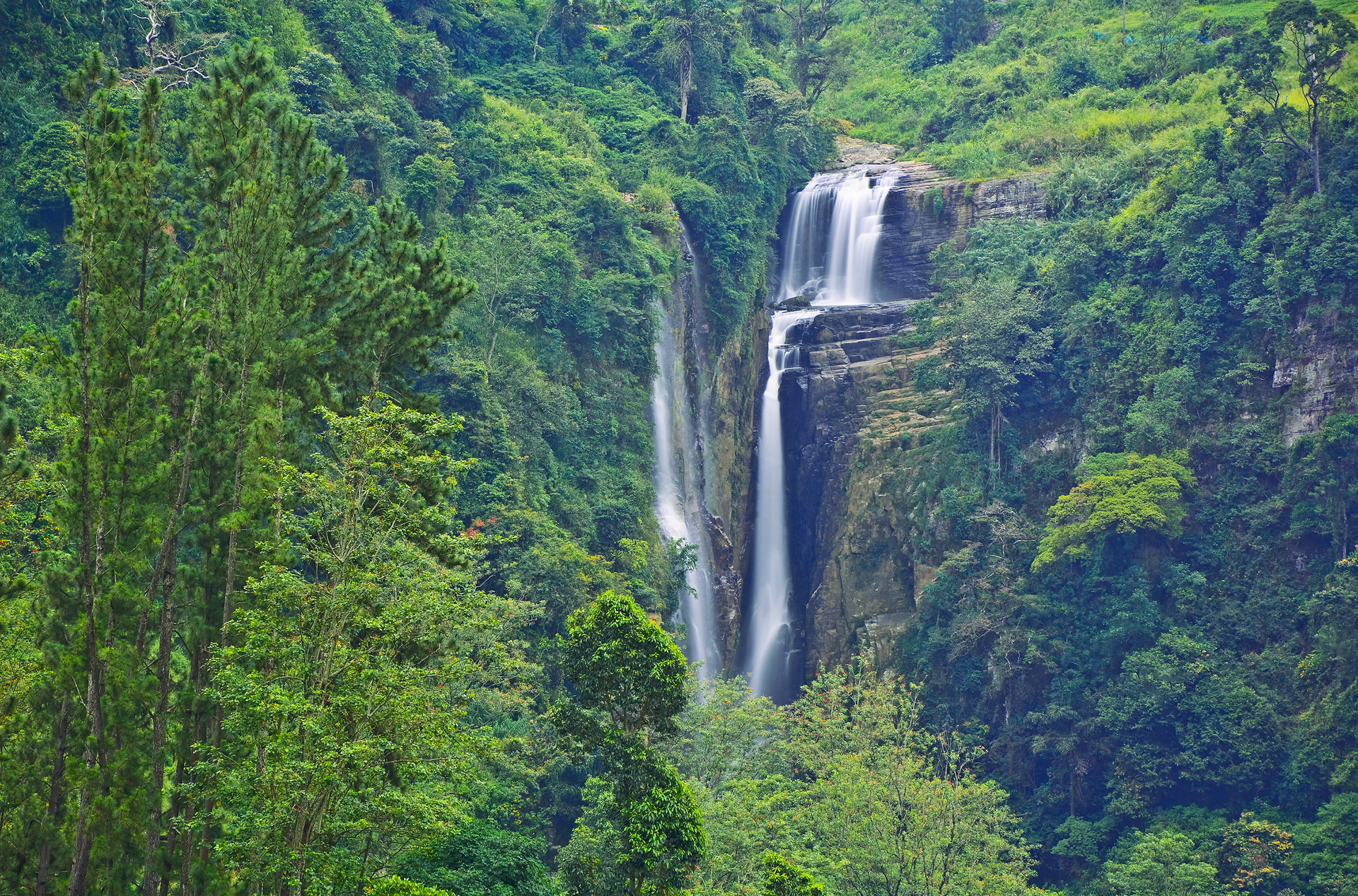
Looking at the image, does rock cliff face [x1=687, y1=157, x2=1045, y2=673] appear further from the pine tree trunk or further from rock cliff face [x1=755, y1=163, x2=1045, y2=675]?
the pine tree trunk

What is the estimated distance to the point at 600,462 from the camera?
29.8 meters

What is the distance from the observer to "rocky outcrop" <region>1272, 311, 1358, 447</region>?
1179 inches

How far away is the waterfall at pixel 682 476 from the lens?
1249 inches

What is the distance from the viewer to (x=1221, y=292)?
32.0m

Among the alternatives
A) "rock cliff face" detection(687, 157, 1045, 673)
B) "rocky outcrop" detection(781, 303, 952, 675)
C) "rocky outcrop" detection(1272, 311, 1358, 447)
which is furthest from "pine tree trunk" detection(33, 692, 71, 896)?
"rocky outcrop" detection(1272, 311, 1358, 447)

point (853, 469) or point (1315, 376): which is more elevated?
point (1315, 376)

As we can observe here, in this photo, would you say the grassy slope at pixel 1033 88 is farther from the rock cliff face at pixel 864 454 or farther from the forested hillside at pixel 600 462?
the rock cliff face at pixel 864 454

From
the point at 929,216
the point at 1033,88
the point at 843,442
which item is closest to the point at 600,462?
the point at 843,442

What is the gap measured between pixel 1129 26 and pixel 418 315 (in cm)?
4305

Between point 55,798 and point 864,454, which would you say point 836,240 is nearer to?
point 864,454

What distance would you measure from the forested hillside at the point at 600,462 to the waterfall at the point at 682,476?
1.06 meters

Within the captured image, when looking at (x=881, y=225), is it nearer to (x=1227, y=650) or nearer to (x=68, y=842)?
(x=1227, y=650)

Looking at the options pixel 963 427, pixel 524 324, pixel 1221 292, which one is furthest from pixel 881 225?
pixel 524 324

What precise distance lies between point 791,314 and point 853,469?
5.86 m
